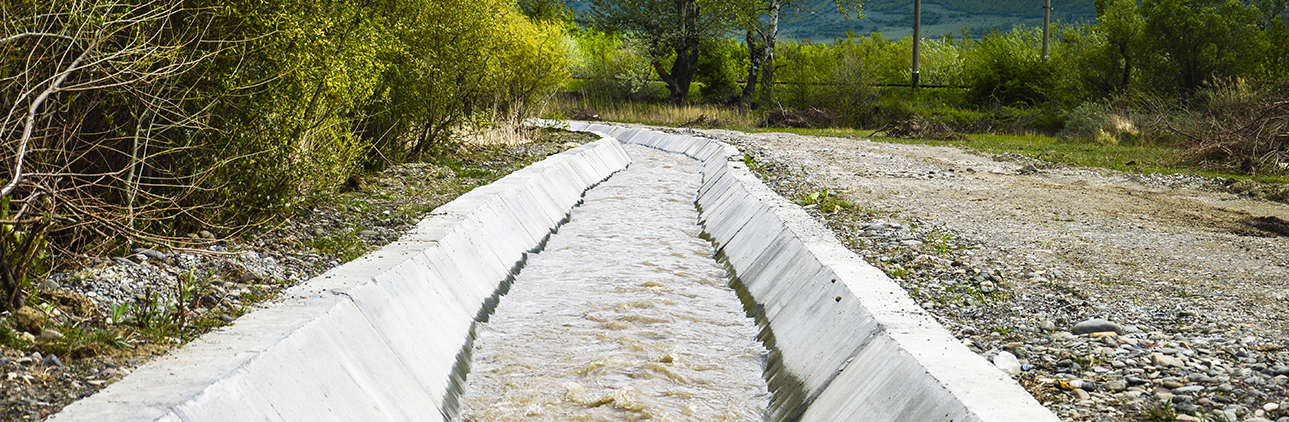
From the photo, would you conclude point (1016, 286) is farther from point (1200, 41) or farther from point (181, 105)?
point (1200, 41)

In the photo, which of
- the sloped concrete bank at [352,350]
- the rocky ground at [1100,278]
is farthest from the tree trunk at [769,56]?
the sloped concrete bank at [352,350]

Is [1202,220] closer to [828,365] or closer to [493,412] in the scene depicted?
[828,365]

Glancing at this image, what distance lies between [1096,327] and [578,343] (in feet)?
10.3

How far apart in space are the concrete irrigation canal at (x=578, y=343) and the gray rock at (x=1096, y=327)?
76 centimetres

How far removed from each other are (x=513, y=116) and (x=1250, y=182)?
12910mm

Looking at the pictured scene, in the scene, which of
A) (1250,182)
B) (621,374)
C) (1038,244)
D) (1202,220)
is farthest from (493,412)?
(1250,182)

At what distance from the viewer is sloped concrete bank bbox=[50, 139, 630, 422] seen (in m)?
3.84

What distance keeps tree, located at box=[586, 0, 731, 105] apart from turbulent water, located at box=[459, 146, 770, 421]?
2744 centimetres

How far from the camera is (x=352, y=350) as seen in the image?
16.3 feet

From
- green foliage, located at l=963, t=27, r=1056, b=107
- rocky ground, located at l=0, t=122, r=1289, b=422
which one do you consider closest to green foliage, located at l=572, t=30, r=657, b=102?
green foliage, located at l=963, t=27, r=1056, b=107

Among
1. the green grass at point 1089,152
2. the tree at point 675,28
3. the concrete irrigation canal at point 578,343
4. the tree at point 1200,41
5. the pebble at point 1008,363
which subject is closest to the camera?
the concrete irrigation canal at point 578,343

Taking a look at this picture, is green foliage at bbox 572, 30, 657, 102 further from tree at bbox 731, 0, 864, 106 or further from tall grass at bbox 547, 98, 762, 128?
tree at bbox 731, 0, 864, 106

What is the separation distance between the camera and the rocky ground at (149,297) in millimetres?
4008

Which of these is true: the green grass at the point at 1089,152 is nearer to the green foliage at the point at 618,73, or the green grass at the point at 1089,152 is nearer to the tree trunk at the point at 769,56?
the tree trunk at the point at 769,56
